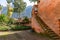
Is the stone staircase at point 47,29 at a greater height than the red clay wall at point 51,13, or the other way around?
the red clay wall at point 51,13

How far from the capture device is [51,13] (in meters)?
13.6

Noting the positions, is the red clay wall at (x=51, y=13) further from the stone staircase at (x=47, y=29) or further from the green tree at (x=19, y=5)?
the green tree at (x=19, y=5)

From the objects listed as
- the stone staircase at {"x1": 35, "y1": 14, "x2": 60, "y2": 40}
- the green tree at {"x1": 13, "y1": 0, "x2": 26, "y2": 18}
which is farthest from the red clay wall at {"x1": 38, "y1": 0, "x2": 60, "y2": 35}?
the green tree at {"x1": 13, "y1": 0, "x2": 26, "y2": 18}

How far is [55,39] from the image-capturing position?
1112 centimetres

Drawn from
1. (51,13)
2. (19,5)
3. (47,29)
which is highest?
(51,13)

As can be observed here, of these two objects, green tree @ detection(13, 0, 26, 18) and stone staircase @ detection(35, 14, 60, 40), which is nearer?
stone staircase @ detection(35, 14, 60, 40)

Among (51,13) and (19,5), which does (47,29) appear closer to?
(51,13)

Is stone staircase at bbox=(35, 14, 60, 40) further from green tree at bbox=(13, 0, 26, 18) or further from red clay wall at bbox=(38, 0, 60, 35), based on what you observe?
green tree at bbox=(13, 0, 26, 18)

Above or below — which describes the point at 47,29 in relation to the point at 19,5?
below

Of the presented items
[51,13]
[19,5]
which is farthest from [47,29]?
[19,5]

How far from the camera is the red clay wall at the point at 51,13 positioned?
1235cm

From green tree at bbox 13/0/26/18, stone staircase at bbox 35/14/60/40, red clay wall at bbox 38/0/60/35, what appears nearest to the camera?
stone staircase at bbox 35/14/60/40

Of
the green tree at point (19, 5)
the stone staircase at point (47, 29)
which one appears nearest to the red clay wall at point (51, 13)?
the stone staircase at point (47, 29)

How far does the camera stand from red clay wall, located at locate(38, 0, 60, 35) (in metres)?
12.3
